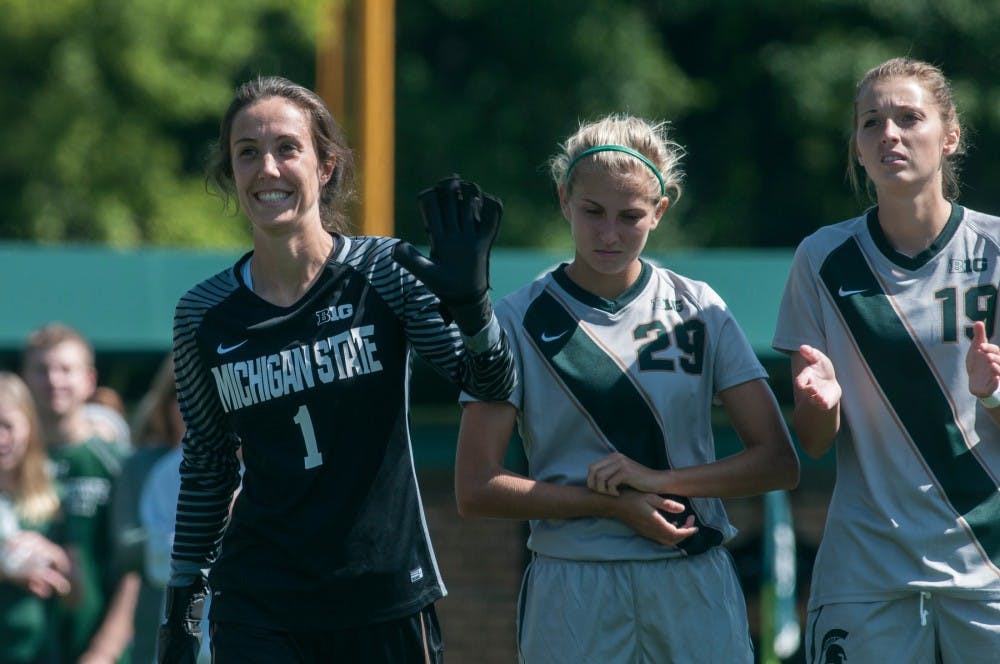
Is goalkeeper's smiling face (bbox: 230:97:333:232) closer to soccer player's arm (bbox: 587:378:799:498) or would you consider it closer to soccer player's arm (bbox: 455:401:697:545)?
soccer player's arm (bbox: 455:401:697:545)

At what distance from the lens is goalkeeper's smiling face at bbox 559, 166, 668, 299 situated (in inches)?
154

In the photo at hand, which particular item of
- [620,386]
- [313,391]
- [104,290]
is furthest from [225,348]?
[104,290]

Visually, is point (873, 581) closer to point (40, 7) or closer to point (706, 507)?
point (706, 507)

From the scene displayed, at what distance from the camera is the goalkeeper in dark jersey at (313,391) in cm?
371

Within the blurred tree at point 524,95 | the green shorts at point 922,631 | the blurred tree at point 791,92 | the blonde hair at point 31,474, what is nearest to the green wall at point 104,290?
the blonde hair at point 31,474

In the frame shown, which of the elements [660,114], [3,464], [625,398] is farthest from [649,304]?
[660,114]

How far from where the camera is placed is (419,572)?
3.80 m

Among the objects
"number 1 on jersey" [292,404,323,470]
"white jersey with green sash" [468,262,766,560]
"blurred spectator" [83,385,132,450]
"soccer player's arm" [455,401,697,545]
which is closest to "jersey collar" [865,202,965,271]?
"white jersey with green sash" [468,262,766,560]

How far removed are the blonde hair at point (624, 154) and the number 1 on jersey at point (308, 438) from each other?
903 mm

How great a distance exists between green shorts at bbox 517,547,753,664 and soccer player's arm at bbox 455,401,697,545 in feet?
0.36

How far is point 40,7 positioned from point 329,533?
47.9 ft

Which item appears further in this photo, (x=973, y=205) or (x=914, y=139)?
(x=973, y=205)

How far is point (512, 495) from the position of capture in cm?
388

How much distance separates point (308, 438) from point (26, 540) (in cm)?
352
